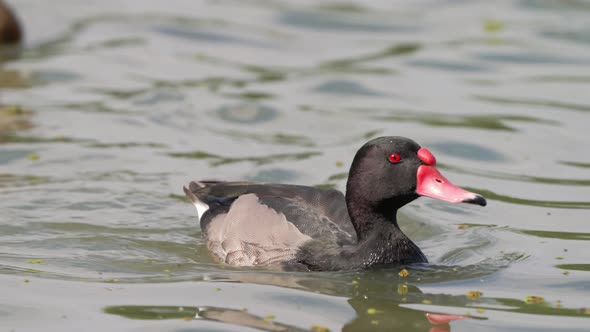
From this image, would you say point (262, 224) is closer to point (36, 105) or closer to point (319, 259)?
point (319, 259)

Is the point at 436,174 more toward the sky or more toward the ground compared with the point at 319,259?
more toward the sky

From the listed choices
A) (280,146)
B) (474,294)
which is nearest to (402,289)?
(474,294)

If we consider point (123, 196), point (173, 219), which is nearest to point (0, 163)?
point (123, 196)

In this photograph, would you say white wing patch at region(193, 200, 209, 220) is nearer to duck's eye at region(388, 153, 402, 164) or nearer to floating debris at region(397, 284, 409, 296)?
duck's eye at region(388, 153, 402, 164)

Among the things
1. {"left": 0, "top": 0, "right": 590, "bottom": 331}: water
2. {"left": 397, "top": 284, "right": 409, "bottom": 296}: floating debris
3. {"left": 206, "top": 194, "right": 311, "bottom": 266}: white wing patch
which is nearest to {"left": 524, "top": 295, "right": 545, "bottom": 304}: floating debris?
{"left": 0, "top": 0, "right": 590, "bottom": 331}: water

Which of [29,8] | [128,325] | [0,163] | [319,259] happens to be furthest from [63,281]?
[29,8]

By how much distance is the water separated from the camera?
7645 millimetres

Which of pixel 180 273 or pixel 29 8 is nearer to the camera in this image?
pixel 180 273

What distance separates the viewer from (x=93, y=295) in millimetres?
7703

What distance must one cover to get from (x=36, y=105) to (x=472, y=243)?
22.6 ft

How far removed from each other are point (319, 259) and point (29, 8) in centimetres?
1249

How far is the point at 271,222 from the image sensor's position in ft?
28.7

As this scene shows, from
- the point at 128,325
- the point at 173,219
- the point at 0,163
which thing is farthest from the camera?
the point at 0,163

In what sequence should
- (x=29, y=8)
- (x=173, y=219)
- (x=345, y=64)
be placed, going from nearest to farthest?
(x=173, y=219), (x=345, y=64), (x=29, y=8)
